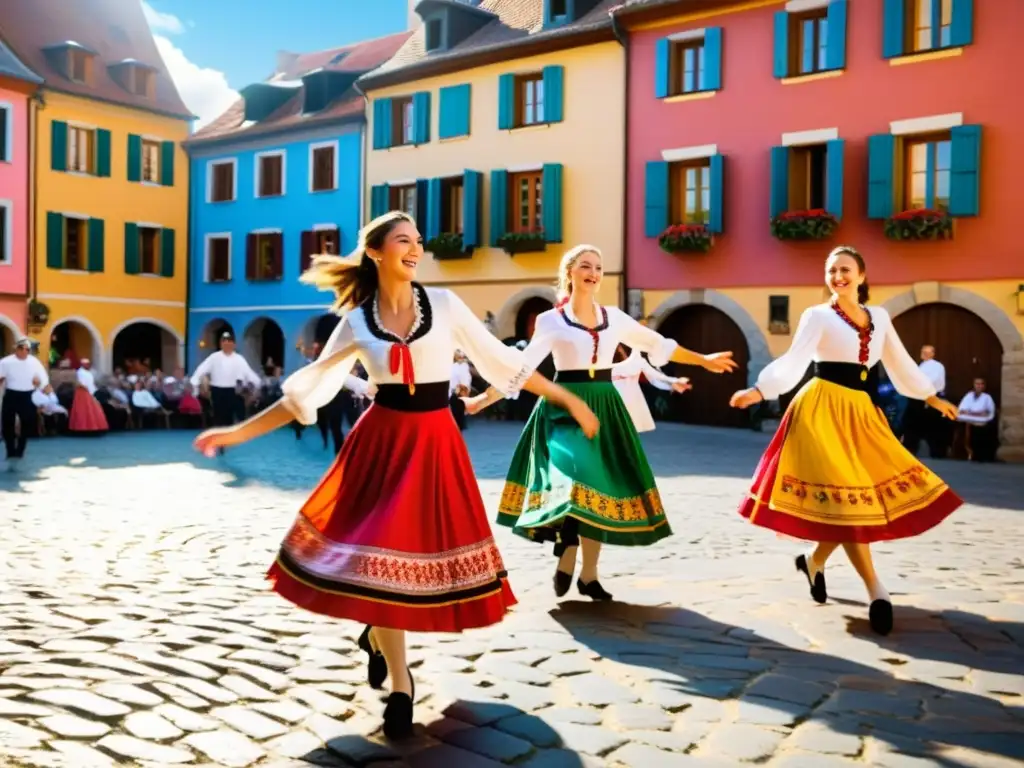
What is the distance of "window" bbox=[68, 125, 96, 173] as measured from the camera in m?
34.7

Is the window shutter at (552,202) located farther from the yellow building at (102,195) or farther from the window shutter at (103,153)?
the window shutter at (103,153)

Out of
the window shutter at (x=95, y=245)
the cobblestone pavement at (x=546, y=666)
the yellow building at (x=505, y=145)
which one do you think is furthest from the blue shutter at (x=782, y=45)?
the window shutter at (x=95, y=245)

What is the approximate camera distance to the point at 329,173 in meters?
33.1

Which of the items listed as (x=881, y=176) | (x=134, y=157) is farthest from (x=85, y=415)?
(x=134, y=157)

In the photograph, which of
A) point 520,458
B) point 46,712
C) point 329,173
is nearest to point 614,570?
point 520,458

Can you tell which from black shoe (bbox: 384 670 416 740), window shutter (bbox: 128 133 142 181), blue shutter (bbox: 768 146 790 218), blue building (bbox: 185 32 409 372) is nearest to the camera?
black shoe (bbox: 384 670 416 740)

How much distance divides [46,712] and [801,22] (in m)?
21.6

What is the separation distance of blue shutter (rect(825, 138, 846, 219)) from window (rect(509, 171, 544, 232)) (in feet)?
23.9

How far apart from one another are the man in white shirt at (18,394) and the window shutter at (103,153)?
20094 millimetres

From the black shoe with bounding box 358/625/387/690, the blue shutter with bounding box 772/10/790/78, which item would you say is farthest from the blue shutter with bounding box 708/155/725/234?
the black shoe with bounding box 358/625/387/690

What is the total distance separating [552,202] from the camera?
87.3 ft

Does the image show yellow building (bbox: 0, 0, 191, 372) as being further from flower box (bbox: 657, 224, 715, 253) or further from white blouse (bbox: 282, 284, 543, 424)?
white blouse (bbox: 282, 284, 543, 424)

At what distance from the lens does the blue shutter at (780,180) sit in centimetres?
2259

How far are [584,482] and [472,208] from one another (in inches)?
877
